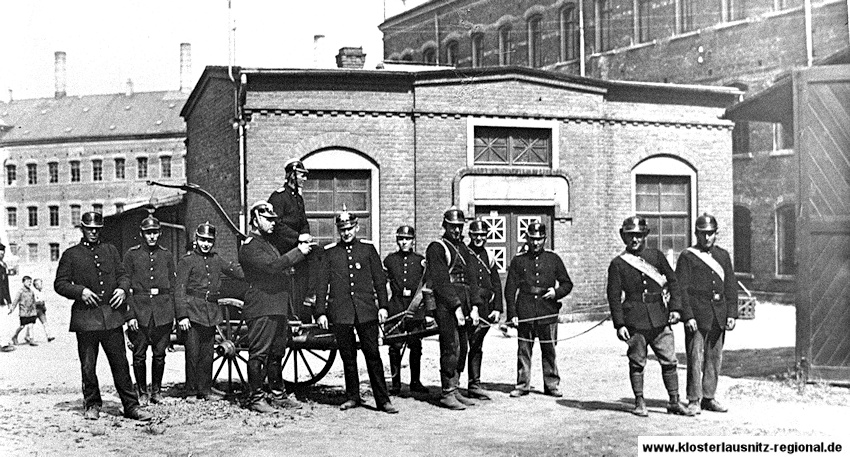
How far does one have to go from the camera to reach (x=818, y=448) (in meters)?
6.21

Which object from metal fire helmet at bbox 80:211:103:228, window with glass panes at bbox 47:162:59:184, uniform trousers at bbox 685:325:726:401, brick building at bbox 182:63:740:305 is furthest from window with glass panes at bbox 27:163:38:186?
uniform trousers at bbox 685:325:726:401

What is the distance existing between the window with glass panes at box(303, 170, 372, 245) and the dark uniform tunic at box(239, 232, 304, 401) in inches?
314

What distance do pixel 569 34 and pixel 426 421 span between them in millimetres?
25548

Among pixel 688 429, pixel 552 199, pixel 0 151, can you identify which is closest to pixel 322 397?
pixel 688 429

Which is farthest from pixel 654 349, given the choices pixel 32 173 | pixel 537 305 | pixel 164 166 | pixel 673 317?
pixel 32 173

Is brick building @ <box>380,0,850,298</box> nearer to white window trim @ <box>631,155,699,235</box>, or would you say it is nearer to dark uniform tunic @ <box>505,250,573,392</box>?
white window trim @ <box>631,155,699,235</box>

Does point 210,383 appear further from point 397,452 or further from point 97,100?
point 97,100

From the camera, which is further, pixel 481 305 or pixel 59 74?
pixel 59 74

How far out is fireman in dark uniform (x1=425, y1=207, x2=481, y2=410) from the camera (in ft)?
28.5

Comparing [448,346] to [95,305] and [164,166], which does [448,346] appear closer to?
[95,305]

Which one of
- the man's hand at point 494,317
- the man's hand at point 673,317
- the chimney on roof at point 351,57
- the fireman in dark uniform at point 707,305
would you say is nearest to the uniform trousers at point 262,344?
the man's hand at point 494,317

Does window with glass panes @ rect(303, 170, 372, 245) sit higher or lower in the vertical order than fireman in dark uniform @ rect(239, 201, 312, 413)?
higher

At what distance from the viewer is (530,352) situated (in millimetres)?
9383

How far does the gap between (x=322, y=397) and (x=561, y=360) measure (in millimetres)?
4436
